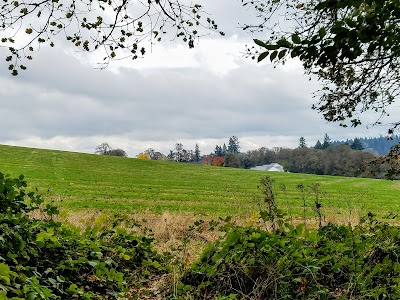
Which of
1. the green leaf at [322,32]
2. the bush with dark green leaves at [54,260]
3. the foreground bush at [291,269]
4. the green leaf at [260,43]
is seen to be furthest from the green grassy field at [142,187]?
the green leaf at [260,43]

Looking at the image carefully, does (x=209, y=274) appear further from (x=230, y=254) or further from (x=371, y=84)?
(x=371, y=84)

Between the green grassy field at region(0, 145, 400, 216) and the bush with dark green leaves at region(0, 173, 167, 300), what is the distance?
5.95 meters

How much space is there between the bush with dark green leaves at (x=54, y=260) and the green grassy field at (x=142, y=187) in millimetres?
5952

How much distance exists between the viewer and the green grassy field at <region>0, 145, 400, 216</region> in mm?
23672

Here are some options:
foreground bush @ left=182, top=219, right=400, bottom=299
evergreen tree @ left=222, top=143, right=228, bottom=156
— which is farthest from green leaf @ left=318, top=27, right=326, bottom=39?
evergreen tree @ left=222, top=143, right=228, bottom=156

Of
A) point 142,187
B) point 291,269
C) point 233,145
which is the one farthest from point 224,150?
point 291,269

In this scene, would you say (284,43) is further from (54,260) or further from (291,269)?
(54,260)

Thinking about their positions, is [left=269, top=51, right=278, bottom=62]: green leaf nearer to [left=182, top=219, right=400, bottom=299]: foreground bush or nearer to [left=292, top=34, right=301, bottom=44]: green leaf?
[left=292, top=34, right=301, bottom=44]: green leaf

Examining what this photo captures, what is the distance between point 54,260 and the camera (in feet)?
14.4

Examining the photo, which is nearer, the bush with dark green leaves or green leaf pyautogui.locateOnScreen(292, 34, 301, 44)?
green leaf pyautogui.locateOnScreen(292, 34, 301, 44)

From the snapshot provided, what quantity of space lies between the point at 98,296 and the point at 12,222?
1180 millimetres

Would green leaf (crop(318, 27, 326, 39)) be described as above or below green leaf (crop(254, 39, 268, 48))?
above

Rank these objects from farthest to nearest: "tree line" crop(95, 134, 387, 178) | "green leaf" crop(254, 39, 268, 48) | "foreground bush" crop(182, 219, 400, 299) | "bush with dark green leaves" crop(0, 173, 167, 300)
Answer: "tree line" crop(95, 134, 387, 178), "foreground bush" crop(182, 219, 400, 299), "bush with dark green leaves" crop(0, 173, 167, 300), "green leaf" crop(254, 39, 268, 48)

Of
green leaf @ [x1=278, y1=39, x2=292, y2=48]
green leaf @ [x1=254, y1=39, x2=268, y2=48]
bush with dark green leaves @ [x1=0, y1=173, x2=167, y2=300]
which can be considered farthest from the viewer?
bush with dark green leaves @ [x1=0, y1=173, x2=167, y2=300]
